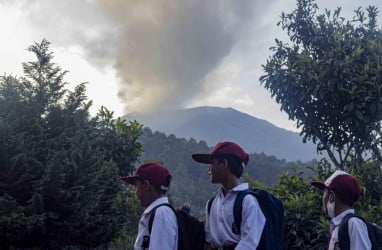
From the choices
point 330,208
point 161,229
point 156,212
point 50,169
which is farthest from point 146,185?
point 50,169

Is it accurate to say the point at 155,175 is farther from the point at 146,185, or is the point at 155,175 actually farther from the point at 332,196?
the point at 332,196

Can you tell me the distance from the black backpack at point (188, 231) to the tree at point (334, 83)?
14.2 ft

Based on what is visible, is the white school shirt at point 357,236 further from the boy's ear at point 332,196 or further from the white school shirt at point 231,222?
the white school shirt at point 231,222

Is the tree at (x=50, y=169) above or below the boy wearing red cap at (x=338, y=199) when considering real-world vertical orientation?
above

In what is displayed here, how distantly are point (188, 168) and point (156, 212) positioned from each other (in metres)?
36.6

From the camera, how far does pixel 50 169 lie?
612 centimetres

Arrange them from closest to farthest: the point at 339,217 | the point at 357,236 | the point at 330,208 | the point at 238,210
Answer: the point at 357,236 < the point at 238,210 < the point at 339,217 < the point at 330,208

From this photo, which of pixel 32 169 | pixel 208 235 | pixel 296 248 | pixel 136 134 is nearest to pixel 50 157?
pixel 32 169

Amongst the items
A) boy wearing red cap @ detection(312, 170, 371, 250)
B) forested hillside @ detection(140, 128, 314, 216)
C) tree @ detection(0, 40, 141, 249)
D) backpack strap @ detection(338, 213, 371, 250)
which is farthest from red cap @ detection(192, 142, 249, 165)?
forested hillside @ detection(140, 128, 314, 216)

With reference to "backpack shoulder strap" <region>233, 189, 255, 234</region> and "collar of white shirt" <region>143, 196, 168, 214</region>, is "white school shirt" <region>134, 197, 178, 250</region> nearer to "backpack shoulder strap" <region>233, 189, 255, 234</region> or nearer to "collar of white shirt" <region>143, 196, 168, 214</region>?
"collar of white shirt" <region>143, 196, 168, 214</region>

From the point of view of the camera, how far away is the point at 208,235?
295 cm

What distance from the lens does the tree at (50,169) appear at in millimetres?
6160

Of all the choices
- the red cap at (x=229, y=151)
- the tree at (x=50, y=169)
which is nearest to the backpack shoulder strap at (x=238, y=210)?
the red cap at (x=229, y=151)

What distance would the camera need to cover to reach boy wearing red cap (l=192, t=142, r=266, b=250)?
2674 mm
